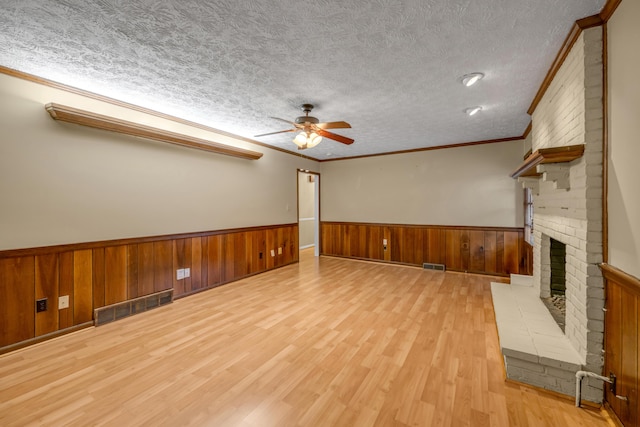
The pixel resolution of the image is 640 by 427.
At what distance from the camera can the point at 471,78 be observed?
2.48 meters

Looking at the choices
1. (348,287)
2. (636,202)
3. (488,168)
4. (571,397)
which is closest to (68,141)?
(348,287)

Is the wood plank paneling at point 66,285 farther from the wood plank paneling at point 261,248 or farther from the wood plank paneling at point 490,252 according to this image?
the wood plank paneling at point 490,252

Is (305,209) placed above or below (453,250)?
above

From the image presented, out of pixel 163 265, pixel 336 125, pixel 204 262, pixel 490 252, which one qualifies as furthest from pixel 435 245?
pixel 163 265

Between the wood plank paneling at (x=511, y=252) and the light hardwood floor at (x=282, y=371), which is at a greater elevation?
the wood plank paneling at (x=511, y=252)

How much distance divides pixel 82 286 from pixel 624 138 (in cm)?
461

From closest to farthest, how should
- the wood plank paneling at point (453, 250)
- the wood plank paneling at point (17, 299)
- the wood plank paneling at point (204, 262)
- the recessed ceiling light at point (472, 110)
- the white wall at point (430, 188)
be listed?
the wood plank paneling at point (17, 299) → the recessed ceiling light at point (472, 110) → the wood plank paneling at point (204, 262) → the white wall at point (430, 188) → the wood plank paneling at point (453, 250)

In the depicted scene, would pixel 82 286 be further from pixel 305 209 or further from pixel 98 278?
pixel 305 209

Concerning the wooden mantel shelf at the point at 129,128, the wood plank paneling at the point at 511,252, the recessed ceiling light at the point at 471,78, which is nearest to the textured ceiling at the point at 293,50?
the recessed ceiling light at the point at 471,78

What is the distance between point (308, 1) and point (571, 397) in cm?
306

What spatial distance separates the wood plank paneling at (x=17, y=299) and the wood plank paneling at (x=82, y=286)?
0.31 metres

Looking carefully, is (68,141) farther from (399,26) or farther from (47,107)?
(399,26)

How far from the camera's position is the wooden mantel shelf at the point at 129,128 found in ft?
8.43

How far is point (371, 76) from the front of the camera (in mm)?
2488
